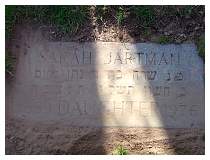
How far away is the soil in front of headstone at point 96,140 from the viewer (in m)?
3.99

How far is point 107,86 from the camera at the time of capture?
4.09m

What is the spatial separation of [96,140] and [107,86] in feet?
1.69

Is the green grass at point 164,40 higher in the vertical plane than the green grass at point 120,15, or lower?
lower

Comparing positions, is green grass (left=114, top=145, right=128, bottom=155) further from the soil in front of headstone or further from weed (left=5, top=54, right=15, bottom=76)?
weed (left=5, top=54, right=15, bottom=76)

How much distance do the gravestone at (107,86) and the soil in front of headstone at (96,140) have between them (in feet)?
0.22

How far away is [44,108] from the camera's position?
4039 mm

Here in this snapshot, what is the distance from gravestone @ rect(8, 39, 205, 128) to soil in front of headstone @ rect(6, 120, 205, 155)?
0.07 metres

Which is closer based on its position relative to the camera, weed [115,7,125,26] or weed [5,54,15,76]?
weed [5,54,15,76]

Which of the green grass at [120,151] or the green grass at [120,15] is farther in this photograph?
the green grass at [120,15]

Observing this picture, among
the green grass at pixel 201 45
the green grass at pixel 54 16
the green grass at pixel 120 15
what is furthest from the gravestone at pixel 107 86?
the green grass at pixel 120 15

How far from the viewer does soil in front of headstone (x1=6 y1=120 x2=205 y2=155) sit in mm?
3992

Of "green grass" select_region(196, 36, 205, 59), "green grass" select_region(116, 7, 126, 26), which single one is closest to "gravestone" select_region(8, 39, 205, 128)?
"green grass" select_region(196, 36, 205, 59)

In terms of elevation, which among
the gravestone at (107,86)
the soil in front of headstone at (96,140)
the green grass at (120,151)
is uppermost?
the gravestone at (107,86)

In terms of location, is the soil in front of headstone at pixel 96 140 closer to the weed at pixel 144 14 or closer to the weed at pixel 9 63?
the weed at pixel 9 63
